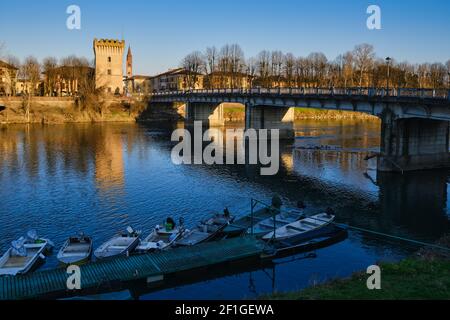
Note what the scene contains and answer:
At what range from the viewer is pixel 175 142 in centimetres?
8800

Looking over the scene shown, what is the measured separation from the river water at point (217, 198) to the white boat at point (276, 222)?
337 cm

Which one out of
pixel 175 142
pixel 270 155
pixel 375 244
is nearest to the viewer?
pixel 375 244

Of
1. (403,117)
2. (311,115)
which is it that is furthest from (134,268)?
(311,115)

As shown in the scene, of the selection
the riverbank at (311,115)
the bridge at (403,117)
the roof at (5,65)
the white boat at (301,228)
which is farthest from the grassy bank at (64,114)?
the white boat at (301,228)

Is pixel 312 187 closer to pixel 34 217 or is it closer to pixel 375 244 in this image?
pixel 375 244

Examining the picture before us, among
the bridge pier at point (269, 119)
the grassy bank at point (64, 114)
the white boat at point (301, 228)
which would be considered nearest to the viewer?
the white boat at point (301, 228)

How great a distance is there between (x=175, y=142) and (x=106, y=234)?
5643 centimetres

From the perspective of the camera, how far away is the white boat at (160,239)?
91.8 ft

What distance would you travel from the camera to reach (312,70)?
156250mm

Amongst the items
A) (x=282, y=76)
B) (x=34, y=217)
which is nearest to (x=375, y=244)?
(x=34, y=217)

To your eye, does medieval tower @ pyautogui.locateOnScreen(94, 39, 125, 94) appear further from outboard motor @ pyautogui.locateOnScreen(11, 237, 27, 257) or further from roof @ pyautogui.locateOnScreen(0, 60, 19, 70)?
outboard motor @ pyautogui.locateOnScreen(11, 237, 27, 257)

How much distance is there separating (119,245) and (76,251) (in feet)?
8.17

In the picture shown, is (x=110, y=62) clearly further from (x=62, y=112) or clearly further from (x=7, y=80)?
(x=62, y=112)

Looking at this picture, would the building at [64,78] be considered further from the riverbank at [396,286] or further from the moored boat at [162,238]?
A: the riverbank at [396,286]
